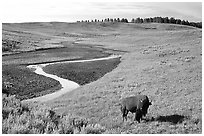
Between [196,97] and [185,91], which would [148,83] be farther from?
[196,97]

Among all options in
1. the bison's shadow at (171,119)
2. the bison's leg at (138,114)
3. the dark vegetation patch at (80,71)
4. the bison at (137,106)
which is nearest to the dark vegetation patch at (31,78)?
the dark vegetation patch at (80,71)

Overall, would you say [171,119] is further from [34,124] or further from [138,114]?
[34,124]

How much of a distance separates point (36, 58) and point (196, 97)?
31765mm

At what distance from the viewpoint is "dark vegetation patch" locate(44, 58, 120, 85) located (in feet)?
105

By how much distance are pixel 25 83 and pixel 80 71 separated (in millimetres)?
8592

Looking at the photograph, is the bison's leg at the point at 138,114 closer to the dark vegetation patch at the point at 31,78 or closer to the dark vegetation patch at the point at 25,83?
the dark vegetation patch at the point at 31,78

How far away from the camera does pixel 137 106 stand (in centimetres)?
1422

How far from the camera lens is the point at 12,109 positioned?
10008 mm

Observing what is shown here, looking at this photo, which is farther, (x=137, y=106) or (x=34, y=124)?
(x=137, y=106)

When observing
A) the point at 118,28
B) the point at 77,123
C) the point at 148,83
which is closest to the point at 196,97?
the point at 148,83

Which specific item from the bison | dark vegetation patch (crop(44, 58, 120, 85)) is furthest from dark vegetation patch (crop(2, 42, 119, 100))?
the bison

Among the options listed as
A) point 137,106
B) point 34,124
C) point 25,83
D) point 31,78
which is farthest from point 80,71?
point 34,124

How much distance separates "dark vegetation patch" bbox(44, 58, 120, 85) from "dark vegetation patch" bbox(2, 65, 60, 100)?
2.61 metres

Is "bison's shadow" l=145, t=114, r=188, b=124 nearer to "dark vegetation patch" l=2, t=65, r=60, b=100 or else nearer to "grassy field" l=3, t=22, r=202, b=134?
"grassy field" l=3, t=22, r=202, b=134
